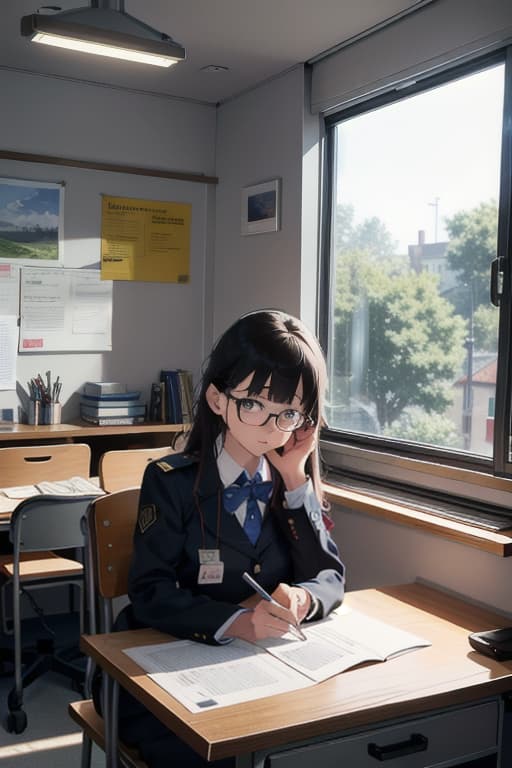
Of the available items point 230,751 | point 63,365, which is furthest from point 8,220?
point 230,751

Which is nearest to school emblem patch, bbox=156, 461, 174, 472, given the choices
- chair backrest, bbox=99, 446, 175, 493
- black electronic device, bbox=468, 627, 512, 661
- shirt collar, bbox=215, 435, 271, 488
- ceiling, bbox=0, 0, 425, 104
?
shirt collar, bbox=215, 435, 271, 488

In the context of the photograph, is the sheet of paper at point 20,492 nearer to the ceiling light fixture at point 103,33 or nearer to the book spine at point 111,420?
the book spine at point 111,420

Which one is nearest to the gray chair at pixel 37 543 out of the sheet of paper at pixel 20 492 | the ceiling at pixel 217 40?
the sheet of paper at pixel 20 492

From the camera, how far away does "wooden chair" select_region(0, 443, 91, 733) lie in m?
2.92

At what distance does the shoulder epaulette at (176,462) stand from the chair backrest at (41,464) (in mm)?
1633

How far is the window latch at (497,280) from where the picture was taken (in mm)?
2758

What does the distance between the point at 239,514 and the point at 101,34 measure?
1.60 m

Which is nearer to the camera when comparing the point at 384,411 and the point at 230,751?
the point at 230,751

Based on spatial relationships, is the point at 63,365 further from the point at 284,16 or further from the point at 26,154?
the point at 284,16

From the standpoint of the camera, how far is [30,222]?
3.97m

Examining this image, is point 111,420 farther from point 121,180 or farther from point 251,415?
point 251,415

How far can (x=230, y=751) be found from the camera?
1.33m

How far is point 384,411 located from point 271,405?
168 cm

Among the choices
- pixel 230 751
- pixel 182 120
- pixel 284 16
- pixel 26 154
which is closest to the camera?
pixel 230 751
